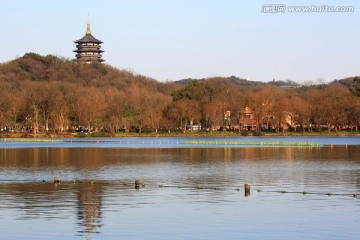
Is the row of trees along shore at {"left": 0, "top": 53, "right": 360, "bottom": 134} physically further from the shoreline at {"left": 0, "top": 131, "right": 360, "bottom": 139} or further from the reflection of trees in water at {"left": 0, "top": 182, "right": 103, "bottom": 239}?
Answer: the reflection of trees in water at {"left": 0, "top": 182, "right": 103, "bottom": 239}

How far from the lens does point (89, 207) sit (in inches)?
1134

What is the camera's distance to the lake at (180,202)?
23.5 meters

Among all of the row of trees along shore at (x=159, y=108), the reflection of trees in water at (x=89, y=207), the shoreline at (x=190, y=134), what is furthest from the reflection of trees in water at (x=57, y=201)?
the shoreline at (x=190, y=134)

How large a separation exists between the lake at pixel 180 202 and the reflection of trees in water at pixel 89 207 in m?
0.04

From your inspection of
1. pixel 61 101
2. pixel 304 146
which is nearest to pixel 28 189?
pixel 304 146

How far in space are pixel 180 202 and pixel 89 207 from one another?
13.1 feet

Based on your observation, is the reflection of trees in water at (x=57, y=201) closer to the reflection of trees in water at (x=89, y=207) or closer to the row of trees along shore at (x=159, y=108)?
the reflection of trees in water at (x=89, y=207)

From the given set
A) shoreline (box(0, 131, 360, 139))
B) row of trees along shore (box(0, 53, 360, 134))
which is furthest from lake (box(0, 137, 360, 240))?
shoreline (box(0, 131, 360, 139))

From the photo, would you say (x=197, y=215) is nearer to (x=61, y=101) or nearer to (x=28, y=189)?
(x=28, y=189)

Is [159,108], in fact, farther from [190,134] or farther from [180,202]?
[180,202]

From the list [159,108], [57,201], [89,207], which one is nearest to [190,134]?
[159,108]

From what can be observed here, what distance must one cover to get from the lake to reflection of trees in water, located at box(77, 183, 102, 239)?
1.5 inches

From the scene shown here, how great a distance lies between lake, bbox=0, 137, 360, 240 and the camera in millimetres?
23469

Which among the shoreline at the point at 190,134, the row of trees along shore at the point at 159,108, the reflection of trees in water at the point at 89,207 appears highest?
the row of trees along shore at the point at 159,108
